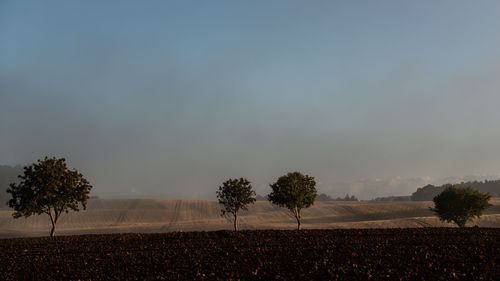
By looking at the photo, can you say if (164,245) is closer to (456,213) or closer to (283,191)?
(283,191)

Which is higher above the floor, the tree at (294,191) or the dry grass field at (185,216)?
the tree at (294,191)

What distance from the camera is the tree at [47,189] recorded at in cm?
4622

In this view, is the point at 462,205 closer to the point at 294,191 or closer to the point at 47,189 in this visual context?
the point at 294,191

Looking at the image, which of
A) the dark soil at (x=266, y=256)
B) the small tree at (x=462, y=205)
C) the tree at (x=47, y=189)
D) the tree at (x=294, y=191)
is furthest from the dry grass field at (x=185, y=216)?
the dark soil at (x=266, y=256)

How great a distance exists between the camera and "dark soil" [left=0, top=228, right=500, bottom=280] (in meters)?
23.5

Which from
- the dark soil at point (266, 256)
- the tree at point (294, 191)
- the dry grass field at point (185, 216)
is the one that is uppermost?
the tree at point (294, 191)

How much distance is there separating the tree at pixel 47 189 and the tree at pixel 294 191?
2871cm

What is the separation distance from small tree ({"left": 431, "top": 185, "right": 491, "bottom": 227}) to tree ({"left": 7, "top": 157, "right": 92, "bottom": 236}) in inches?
2624

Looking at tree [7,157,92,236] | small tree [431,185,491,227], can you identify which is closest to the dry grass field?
small tree [431,185,491,227]

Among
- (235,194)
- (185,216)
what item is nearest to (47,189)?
(235,194)

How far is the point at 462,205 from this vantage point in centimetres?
6862

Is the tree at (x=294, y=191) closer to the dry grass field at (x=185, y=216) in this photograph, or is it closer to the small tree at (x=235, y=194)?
the small tree at (x=235, y=194)

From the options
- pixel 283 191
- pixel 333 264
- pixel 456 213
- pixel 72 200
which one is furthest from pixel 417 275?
pixel 456 213

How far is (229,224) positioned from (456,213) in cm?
5537
